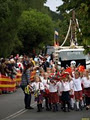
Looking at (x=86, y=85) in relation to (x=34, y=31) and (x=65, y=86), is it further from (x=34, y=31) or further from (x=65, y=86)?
(x=34, y=31)

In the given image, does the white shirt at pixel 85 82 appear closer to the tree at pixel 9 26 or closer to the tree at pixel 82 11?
the tree at pixel 82 11

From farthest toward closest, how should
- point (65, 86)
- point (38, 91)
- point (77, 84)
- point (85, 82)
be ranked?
point (85, 82) → point (77, 84) → point (65, 86) → point (38, 91)

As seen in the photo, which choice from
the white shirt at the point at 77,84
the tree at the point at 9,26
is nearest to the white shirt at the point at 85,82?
the white shirt at the point at 77,84

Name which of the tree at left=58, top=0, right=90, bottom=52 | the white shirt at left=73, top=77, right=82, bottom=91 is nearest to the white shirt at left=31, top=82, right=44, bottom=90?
the white shirt at left=73, top=77, right=82, bottom=91

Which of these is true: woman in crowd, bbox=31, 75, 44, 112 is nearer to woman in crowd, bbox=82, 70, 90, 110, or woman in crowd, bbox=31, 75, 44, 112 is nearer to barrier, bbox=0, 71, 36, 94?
woman in crowd, bbox=82, 70, 90, 110

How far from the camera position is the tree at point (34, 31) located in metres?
62.7

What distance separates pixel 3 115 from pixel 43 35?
45860 millimetres

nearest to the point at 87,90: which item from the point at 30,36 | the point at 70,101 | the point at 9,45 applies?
the point at 70,101

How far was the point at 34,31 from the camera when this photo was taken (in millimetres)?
63625

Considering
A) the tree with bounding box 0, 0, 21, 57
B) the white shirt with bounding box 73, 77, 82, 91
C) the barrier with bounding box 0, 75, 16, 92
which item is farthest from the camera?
the tree with bounding box 0, 0, 21, 57

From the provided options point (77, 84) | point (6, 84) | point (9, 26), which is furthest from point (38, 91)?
point (9, 26)

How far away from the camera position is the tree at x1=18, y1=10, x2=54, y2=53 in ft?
206

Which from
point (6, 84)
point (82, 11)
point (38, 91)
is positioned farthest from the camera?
point (6, 84)

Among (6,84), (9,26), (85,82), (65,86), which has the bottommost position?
(65,86)
